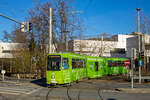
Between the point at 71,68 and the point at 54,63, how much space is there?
186 cm

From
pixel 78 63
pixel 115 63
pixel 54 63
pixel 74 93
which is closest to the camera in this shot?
pixel 74 93

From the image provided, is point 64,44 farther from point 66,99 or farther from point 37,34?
point 66,99

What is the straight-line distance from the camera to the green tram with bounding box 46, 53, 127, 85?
1686 centimetres

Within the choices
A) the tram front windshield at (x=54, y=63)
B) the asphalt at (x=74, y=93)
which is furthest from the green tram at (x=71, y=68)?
the asphalt at (x=74, y=93)

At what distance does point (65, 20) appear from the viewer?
29.8 meters

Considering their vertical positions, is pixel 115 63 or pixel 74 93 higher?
pixel 115 63

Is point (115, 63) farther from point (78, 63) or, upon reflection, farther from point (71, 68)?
point (71, 68)

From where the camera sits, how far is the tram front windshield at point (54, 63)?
666 inches

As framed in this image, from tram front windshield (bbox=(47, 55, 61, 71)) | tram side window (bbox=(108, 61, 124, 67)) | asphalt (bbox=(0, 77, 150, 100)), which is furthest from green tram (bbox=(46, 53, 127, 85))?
tram side window (bbox=(108, 61, 124, 67))

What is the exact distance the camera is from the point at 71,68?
18.1 meters

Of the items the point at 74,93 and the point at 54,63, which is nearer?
the point at 74,93

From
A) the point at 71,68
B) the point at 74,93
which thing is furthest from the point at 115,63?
the point at 74,93

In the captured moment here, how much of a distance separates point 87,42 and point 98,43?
3.54 metres

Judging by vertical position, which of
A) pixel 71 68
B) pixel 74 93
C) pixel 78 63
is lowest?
pixel 74 93
